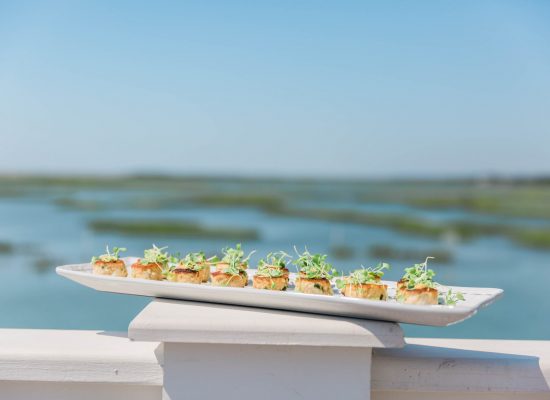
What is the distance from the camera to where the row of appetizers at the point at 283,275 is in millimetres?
1381

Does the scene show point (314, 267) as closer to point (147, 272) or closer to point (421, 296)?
point (421, 296)

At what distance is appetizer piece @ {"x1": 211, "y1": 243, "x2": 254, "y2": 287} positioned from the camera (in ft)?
4.87

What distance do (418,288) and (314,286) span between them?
8.1 inches

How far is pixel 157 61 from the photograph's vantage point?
34.5m

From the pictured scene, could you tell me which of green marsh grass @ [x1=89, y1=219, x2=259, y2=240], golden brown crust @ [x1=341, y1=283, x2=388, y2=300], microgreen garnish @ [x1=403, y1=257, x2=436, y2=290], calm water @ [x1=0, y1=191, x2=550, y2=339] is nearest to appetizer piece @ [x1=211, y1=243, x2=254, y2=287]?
golden brown crust @ [x1=341, y1=283, x2=388, y2=300]

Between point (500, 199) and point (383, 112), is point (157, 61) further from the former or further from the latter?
point (500, 199)

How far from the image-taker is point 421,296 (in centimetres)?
134

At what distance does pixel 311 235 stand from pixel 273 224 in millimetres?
1936

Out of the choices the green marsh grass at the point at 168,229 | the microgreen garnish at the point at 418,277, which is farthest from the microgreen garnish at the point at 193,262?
the green marsh grass at the point at 168,229

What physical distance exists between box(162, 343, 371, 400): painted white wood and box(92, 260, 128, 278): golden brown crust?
323 mm

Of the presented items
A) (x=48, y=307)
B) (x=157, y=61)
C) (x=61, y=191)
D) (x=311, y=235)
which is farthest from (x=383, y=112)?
(x=48, y=307)

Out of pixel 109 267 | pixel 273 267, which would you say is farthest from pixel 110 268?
pixel 273 267

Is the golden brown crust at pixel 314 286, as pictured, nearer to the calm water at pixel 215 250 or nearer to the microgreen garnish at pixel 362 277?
the microgreen garnish at pixel 362 277

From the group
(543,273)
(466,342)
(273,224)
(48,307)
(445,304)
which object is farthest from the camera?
(273,224)
